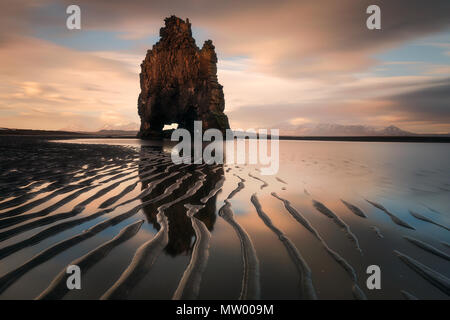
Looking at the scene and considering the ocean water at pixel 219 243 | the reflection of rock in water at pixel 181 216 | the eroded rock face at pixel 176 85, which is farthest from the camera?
the eroded rock face at pixel 176 85

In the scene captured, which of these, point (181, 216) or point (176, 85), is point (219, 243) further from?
point (176, 85)

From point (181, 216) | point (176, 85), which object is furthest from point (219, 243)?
point (176, 85)

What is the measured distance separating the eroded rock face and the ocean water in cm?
7010

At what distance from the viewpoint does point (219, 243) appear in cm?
345

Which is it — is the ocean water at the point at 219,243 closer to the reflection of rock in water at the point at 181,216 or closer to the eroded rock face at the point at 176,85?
the reflection of rock in water at the point at 181,216

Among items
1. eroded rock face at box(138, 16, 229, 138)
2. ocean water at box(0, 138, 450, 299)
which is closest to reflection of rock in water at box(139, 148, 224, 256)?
ocean water at box(0, 138, 450, 299)

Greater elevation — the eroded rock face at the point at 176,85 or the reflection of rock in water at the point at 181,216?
the eroded rock face at the point at 176,85

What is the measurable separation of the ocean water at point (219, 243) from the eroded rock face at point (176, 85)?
230ft

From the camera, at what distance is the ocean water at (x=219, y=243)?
2.37 meters

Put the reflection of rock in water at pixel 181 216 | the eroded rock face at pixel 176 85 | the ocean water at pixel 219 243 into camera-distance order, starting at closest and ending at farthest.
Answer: the ocean water at pixel 219 243
the reflection of rock in water at pixel 181 216
the eroded rock face at pixel 176 85

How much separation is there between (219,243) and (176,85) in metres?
76.8

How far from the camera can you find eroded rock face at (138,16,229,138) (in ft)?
241

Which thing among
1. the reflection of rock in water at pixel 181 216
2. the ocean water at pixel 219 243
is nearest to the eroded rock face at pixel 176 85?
the reflection of rock in water at pixel 181 216

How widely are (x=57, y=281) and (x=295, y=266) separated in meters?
2.59
